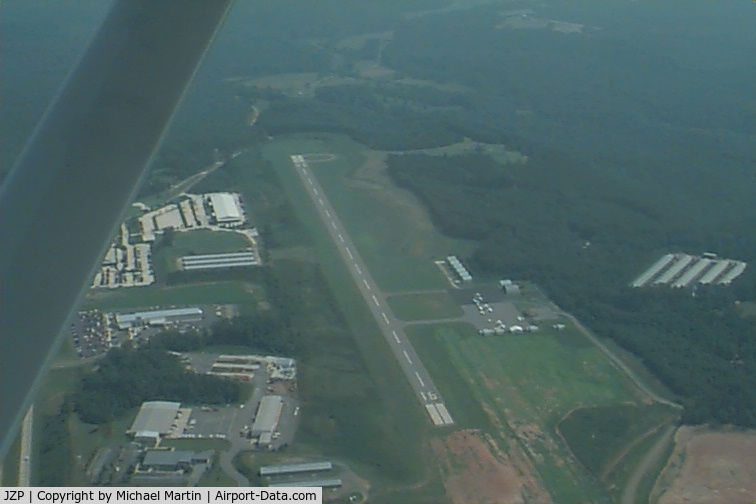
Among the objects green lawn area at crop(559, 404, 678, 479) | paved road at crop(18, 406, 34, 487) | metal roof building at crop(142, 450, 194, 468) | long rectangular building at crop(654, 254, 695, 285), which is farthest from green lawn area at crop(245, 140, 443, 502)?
long rectangular building at crop(654, 254, 695, 285)

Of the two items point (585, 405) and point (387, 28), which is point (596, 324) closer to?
point (585, 405)

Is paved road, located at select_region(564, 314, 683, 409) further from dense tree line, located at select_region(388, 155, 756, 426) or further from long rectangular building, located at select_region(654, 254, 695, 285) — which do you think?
long rectangular building, located at select_region(654, 254, 695, 285)

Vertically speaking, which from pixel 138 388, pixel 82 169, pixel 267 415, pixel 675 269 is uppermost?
pixel 82 169

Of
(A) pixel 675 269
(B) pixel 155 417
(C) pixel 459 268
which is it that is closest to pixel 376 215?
(C) pixel 459 268

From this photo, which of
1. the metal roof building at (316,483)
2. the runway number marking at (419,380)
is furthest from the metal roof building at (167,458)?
the runway number marking at (419,380)

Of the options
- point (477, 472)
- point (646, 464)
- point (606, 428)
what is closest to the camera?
point (477, 472)

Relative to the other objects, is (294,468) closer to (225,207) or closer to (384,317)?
A: (384,317)
